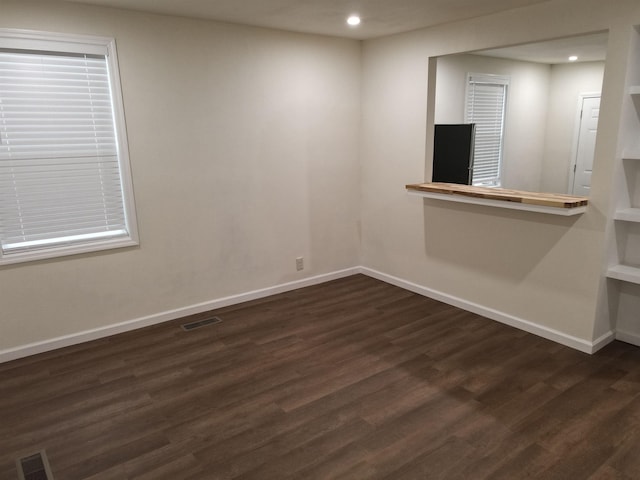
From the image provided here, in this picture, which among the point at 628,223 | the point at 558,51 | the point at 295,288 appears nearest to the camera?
the point at 628,223

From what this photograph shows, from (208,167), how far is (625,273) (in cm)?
328

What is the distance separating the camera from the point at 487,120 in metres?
6.04

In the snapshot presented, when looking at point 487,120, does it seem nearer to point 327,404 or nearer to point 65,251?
point 327,404

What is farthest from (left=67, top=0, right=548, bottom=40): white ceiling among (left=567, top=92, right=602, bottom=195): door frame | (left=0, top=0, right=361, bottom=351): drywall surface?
A: (left=567, top=92, right=602, bottom=195): door frame

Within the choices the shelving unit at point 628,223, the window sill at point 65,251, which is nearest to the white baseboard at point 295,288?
the shelving unit at point 628,223

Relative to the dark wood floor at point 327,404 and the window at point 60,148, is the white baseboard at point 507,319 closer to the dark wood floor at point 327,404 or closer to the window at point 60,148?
the dark wood floor at point 327,404

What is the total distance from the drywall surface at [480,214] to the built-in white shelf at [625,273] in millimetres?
104

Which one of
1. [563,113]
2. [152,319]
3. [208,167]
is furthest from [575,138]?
[152,319]

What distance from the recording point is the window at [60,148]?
306cm

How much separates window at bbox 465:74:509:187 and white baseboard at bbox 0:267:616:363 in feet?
7.79

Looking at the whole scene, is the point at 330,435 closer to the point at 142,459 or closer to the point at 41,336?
the point at 142,459

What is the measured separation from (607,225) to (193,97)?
3249 mm

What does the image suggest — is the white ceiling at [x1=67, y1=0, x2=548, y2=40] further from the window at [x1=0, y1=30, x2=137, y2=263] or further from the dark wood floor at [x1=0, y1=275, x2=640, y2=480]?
the dark wood floor at [x1=0, y1=275, x2=640, y2=480]

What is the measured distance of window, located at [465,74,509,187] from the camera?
575 centimetres
